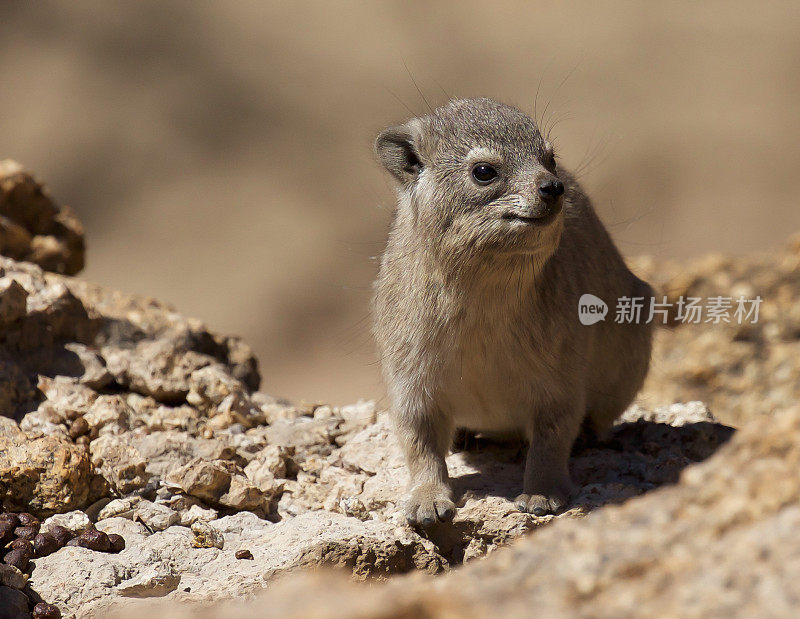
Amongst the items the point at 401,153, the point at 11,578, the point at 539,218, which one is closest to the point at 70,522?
the point at 11,578

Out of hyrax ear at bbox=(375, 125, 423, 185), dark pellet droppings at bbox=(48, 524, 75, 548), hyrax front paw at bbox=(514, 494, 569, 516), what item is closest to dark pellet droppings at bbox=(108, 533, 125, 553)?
dark pellet droppings at bbox=(48, 524, 75, 548)

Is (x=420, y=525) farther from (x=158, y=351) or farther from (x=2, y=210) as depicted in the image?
(x=2, y=210)

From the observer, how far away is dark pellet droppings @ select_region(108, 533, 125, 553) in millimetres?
4043

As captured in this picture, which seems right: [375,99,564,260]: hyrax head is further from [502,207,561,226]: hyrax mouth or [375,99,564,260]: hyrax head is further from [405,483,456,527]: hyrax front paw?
[405,483,456,527]: hyrax front paw

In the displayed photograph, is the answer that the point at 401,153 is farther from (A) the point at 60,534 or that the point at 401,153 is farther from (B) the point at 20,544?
(B) the point at 20,544

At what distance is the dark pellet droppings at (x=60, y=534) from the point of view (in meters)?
4.04

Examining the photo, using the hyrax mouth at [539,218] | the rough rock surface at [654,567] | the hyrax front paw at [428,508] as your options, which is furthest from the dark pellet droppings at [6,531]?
the hyrax mouth at [539,218]

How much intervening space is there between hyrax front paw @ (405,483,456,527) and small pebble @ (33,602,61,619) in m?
1.51

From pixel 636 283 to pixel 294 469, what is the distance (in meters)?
2.37

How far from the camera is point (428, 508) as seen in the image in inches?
165

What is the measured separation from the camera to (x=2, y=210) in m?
6.52

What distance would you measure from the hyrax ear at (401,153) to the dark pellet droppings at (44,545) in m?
2.35

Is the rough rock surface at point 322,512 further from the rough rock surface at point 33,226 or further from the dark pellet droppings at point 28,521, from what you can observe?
the rough rock surface at point 33,226

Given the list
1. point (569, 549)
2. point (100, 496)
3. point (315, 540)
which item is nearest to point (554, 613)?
point (569, 549)
